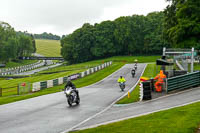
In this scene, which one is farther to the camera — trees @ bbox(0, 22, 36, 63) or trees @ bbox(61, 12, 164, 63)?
trees @ bbox(0, 22, 36, 63)

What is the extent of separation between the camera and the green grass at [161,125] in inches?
318

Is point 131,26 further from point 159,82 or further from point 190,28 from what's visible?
point 159,82

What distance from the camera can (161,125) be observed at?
863cm

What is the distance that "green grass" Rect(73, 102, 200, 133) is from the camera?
8.08m

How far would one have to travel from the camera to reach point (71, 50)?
100938mm

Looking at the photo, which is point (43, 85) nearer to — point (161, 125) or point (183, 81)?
point (183, 81)

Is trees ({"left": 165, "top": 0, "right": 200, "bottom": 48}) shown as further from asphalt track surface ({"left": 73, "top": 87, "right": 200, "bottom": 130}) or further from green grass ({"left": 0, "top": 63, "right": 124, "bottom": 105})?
asphalt track surface ({"left": 73, "top": 87, "right": 200, "bottom": 130})

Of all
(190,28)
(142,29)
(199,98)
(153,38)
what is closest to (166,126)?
(199,98)

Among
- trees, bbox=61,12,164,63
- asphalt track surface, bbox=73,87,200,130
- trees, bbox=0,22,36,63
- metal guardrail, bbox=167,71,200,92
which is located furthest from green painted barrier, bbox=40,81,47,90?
trees, bbox=0,22,36,63

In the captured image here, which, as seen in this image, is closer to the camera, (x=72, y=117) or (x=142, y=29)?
(x=72, y=117)

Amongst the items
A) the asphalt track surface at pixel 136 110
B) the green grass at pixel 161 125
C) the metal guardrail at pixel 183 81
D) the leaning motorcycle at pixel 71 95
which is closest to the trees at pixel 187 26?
the metal guardrail at pixel 183 81

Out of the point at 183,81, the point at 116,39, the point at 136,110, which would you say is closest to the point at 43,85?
the point at 183,81

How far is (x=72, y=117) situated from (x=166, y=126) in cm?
511

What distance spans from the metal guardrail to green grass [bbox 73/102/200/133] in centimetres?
706
